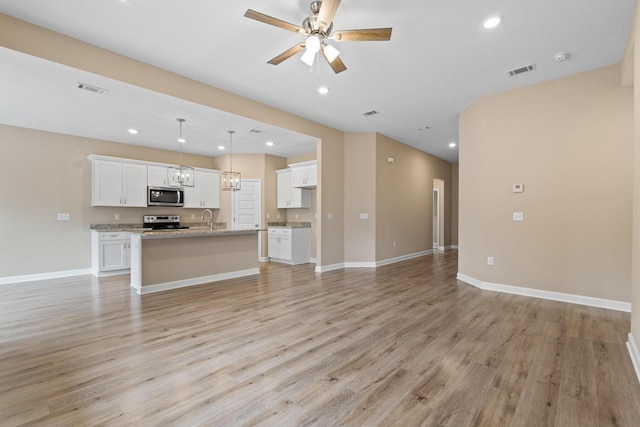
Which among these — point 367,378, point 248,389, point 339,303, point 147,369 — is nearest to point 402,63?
point 339,303

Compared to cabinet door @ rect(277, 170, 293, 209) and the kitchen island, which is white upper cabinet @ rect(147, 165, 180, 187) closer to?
the kitchen island

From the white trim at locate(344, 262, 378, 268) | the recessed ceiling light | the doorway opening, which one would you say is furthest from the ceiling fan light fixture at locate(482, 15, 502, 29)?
the doorway opening

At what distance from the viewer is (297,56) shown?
340 cm

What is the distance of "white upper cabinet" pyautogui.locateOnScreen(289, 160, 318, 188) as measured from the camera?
7062mm

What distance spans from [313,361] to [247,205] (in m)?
5.96

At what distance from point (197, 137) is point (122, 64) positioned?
274 cm

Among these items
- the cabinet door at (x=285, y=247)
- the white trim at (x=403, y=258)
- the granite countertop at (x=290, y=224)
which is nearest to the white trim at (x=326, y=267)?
the white trim at (x=403, y=258)

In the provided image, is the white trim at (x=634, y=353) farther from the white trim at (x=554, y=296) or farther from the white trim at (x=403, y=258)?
the white trim at (x=403, y=258)

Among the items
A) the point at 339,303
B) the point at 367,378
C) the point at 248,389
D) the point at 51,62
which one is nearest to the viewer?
the point at 248,389

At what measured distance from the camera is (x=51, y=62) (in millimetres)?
2951

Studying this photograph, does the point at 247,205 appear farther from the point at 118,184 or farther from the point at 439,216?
the point at 439,216

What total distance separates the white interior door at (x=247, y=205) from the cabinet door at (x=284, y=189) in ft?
1.76

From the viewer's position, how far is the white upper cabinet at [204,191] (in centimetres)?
739

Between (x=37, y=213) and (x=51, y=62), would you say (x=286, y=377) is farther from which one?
(x=37, y=213)
